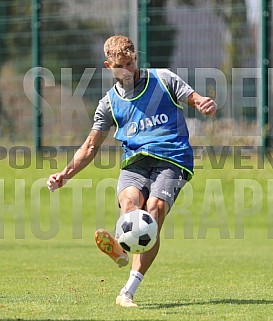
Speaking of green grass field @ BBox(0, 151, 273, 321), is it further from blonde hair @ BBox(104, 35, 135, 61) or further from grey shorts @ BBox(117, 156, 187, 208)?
blonde hair @ BBox(104, 35, 135, 61)

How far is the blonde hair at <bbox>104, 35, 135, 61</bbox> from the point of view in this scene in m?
6.94

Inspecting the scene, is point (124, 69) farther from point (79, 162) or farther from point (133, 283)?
point (133, 283)

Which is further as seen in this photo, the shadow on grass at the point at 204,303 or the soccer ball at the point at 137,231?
the shadow on grass at the point at 204,303

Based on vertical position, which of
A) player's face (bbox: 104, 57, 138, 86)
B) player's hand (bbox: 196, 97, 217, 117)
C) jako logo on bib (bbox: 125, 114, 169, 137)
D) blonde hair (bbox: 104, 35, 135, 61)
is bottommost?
jako logo on bib (bbox: 125, 114, 169, 137)

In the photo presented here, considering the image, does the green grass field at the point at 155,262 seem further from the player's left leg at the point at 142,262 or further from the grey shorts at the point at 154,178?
the grey shorts at the point at 154,178

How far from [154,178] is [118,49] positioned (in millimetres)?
1049

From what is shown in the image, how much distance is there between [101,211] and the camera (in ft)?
56.7

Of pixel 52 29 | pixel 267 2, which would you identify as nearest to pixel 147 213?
pixel 267 2

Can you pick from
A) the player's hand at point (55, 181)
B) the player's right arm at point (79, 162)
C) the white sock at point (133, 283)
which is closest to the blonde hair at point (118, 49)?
the player's right arm at point (79, 162)

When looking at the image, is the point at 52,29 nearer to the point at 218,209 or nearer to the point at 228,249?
the point at 218,209

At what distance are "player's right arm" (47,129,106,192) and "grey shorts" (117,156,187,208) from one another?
349mm

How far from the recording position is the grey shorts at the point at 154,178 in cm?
716

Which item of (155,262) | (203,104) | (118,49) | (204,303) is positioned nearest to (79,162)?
(118,49)

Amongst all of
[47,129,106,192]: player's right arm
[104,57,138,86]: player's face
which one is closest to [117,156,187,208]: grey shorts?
[47,129,106,192]: player's right arm
